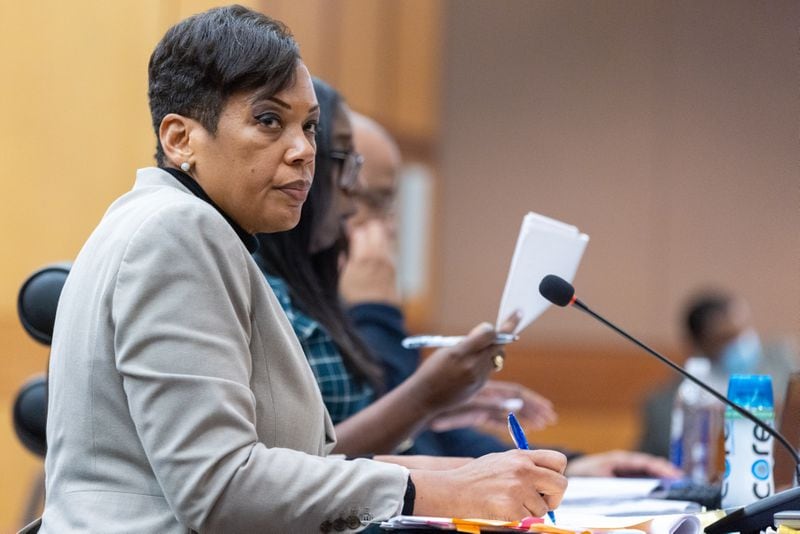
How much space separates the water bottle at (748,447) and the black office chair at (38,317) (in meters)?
1.06

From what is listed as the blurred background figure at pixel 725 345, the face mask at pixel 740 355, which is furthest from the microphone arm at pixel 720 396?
the face mask at pixel 740 355

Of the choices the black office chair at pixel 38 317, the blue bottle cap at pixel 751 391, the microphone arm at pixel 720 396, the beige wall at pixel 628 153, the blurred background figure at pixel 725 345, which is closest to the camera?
the microphone arm at pixel 720 396

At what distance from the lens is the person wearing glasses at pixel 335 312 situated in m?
1.86

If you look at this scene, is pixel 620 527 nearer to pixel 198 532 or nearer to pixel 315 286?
pixel 198 532

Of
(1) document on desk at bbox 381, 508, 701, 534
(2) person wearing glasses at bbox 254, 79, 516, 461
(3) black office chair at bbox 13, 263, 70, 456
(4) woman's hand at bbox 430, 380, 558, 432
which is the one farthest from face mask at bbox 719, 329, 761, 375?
(3) black office chair at bbox 13, 263, 70, 456

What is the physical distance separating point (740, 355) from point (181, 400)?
4140 mm

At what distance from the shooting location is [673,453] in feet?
9.14

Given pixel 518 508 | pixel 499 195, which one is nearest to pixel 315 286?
pixel 518 508

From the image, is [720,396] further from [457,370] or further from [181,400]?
[181,400]

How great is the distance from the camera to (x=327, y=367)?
78.5 inches

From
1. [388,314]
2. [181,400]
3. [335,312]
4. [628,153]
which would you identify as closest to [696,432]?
[388,314]

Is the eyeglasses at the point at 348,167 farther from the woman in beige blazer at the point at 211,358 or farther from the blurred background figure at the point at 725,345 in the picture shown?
the blurred background figure at the point at 725,345

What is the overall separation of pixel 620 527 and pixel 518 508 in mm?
226

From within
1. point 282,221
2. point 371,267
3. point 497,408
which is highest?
point 282,221
